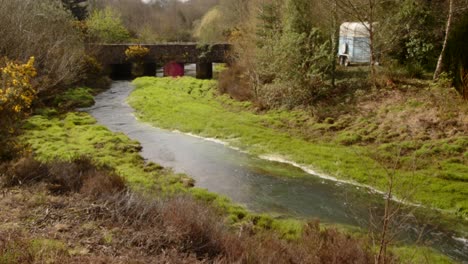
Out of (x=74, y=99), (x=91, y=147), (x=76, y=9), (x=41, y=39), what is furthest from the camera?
(x=76, y=9)

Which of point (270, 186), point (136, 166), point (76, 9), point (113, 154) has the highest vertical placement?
Answer: point (76, 9)

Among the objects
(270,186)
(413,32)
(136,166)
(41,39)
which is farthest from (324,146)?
(41,39)

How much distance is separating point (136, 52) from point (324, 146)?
27.5 metres

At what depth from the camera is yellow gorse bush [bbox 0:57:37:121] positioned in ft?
36.7

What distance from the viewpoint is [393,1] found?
22.1 m

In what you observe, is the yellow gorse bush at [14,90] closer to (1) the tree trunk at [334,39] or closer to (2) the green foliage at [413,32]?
(1) the tree trunk at [334,39]

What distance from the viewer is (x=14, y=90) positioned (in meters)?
11.3

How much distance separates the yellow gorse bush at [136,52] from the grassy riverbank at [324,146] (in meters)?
11.9

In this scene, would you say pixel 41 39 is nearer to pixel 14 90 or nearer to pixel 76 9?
pixel 14 90

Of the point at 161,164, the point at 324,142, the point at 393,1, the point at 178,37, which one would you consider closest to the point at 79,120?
the point at 161,164

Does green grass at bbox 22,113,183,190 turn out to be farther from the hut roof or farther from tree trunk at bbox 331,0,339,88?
the hut roof

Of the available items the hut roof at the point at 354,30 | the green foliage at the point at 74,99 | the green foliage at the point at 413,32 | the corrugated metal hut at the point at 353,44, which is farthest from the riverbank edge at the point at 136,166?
the corrugated metal hut at the point at 353,44

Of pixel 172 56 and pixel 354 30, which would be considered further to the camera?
pixel 172 56

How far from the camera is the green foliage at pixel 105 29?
135 ft
